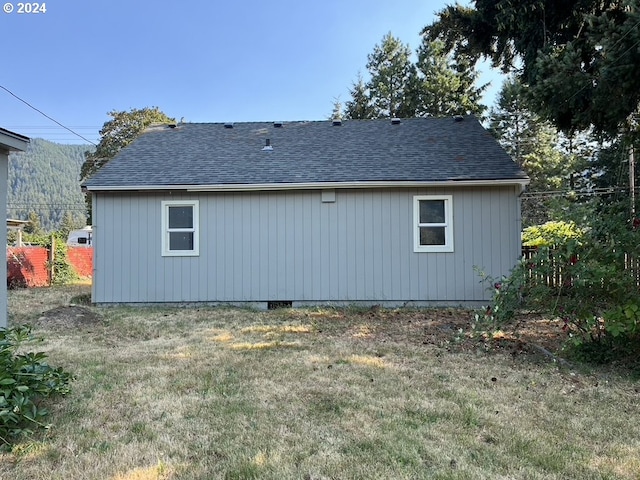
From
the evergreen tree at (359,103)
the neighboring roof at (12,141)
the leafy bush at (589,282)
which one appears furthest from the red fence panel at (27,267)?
the evergreen tree at (359,103)

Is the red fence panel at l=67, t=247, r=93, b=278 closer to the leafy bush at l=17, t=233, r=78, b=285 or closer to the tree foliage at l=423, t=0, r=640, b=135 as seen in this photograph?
the leafy bush at l=17, t=233, r=78, b=285

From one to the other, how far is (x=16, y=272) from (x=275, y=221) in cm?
931

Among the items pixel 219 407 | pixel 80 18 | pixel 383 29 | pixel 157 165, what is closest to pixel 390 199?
pixel 157 165

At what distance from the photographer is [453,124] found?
35.4 feet

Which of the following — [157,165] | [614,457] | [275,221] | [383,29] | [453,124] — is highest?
[383,29]

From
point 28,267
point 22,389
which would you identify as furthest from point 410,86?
point 22,389

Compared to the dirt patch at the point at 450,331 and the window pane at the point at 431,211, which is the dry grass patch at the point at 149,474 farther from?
the window pane at the point at 431,211

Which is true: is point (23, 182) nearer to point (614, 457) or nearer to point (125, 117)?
point (125, 117)

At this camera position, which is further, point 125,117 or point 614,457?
point 125,117

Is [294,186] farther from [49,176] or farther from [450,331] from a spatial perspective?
[49,176]

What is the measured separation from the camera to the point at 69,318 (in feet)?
22.3

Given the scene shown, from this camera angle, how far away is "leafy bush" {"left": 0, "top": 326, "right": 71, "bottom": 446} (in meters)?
2.62

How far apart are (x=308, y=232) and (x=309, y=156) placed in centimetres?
202

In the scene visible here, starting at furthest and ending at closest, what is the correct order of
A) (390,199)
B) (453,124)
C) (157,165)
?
(453,124) < (157,165) < (390,199)
